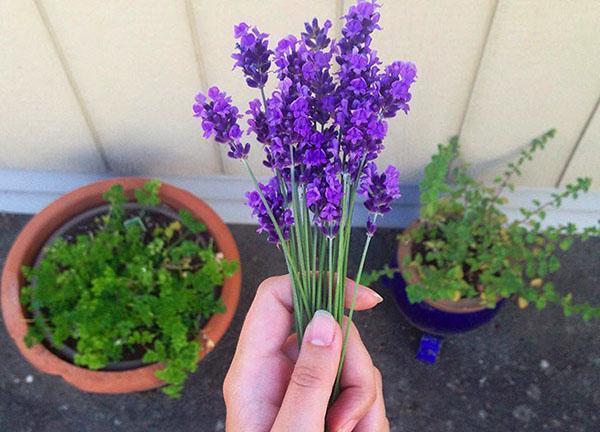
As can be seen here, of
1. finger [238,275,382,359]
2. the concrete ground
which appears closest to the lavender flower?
finger [238,275,382,359]

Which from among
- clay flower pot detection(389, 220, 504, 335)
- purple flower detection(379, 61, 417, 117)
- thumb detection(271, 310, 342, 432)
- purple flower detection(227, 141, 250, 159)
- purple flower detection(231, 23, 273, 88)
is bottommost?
clay flower pot detection(389, 220, 504, 335)

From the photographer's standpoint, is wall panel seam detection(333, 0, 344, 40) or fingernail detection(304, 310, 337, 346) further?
wall panel seam detection(333, 0, 344, 40)

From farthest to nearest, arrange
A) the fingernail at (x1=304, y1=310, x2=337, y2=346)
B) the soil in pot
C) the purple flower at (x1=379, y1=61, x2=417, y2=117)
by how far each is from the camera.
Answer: the soil in pot, the fingernail at (x1=304, y1=310, x2=337, y2=346), the purple flower at (x1=379, y1=61, x2=417, y2=117)

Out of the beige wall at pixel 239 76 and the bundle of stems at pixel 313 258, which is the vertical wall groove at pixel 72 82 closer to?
the beige wall at pixel 239 76

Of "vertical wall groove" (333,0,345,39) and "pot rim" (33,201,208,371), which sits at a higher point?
"vertical wall groove" (333,0,345,39)

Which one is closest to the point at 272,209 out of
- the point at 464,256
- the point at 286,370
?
the point at 286,370

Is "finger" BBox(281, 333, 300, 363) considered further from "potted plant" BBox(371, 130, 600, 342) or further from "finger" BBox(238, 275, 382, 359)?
"potted plant" BBox(371, 130, 600, 342)

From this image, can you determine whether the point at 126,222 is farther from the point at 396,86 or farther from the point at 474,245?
the point at 396,86
